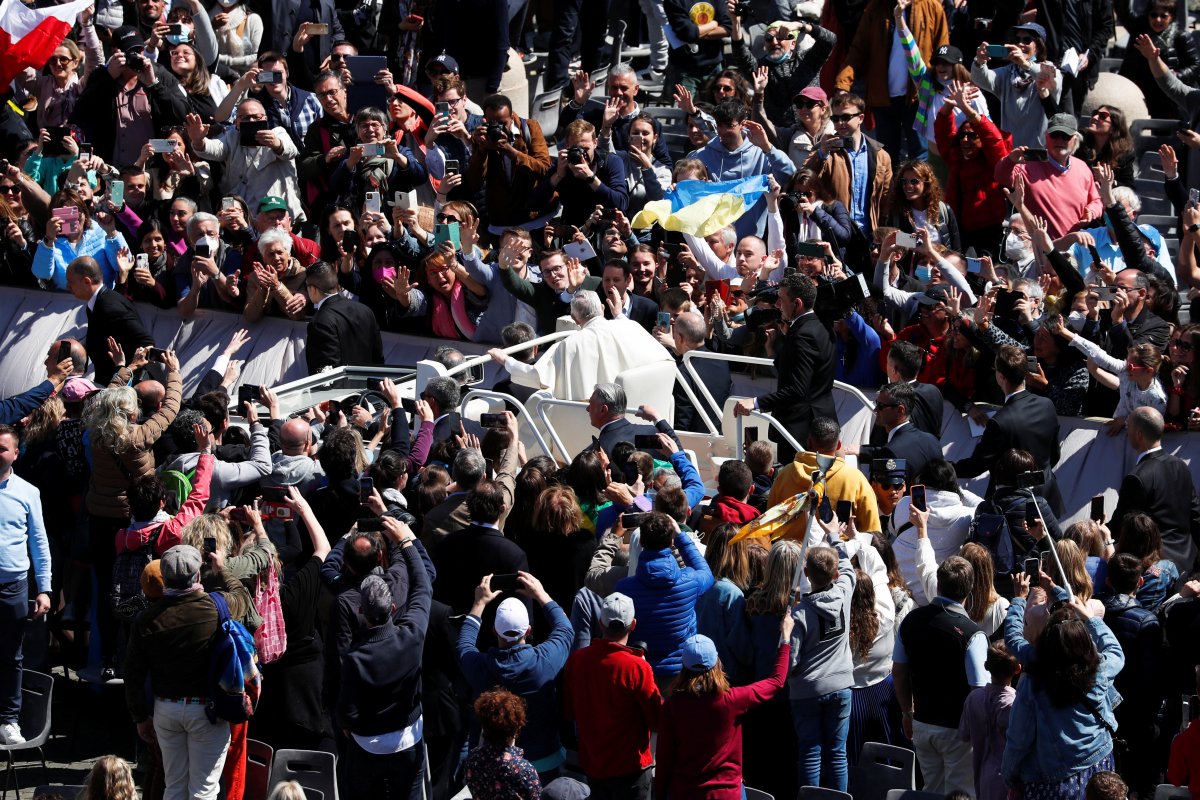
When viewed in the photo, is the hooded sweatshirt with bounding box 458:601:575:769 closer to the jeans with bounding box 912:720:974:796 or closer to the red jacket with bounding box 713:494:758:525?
the red jacket with bounding box 713:494:758:525

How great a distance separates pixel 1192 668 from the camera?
29.1 feet

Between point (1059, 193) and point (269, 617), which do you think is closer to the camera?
point (269, 617)

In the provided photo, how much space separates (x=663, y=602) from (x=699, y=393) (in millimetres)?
3345

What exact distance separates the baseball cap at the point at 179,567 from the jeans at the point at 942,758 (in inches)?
131

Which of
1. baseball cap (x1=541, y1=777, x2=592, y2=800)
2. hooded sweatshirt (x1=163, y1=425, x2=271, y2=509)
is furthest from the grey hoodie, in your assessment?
hooded sweatshirt (x1=163, y1=425, x2=271, y2=509)

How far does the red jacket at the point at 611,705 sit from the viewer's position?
8414 millimetres

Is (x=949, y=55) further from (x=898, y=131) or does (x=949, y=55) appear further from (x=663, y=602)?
(x=663, y=602)

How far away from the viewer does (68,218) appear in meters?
14.6

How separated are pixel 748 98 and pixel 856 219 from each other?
181 cm

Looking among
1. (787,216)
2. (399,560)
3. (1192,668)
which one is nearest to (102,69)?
(787,216)

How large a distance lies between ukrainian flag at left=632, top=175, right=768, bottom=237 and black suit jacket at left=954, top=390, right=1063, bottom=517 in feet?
10.3

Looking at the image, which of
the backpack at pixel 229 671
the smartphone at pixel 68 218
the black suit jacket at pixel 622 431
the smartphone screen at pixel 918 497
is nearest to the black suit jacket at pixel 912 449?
the smartphone screen at pixel 918 497

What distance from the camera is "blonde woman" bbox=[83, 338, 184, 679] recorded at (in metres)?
11.3

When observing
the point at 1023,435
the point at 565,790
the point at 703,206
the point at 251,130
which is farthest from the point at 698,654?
the point at 251,130
